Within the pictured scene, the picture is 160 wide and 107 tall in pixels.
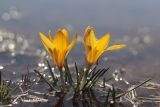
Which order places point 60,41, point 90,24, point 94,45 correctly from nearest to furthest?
point 60,41, point 94,45, point 90,24

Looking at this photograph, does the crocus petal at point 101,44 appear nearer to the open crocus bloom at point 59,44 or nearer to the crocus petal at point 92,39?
the crocus petal at point 92,39

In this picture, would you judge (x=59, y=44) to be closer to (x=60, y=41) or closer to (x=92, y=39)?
(x=60, y=41)

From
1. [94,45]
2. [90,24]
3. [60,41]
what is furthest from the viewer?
[90,24]

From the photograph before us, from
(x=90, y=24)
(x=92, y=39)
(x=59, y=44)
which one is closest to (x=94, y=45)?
(x=92, y=39)

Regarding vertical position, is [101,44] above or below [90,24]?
below

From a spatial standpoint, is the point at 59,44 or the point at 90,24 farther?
the point at 90,24

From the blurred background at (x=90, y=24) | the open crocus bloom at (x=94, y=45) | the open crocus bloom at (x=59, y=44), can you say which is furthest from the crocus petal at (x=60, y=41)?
the blurred background at (x=90, y=24)
